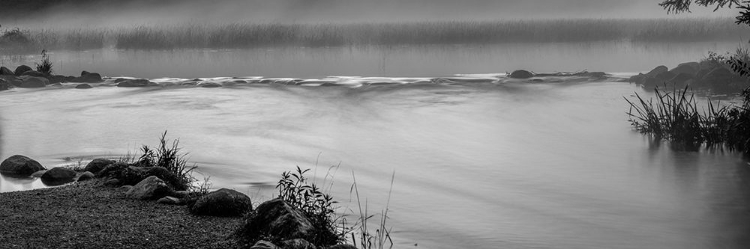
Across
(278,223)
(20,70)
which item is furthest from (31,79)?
(278,223)

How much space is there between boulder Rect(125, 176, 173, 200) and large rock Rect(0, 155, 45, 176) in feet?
11.5

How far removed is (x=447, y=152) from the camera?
17.8m

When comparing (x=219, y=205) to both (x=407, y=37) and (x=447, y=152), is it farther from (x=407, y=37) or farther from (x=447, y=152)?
(x=407, y=37)

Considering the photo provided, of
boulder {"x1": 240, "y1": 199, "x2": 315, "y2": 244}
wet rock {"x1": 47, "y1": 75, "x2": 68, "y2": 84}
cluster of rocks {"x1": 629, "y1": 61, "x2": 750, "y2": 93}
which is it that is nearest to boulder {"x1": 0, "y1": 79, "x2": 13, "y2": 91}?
wet rock {"x1": 47, "y1": 75, "x2": 68, "y2": 84}

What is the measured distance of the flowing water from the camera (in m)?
11.4

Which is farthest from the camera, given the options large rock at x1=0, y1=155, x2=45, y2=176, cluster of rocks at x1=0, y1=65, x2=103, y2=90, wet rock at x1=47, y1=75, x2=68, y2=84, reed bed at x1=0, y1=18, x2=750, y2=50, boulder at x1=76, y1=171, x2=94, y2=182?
reed bed at x1=0, y1=18, x2=750, y2=50

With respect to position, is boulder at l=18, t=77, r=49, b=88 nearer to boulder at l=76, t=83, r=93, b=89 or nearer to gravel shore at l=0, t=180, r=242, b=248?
boulder at l=76, t=83, r=93, b=89

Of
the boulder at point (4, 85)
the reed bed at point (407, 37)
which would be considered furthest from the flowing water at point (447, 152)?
the reed bed at point (407, 37)

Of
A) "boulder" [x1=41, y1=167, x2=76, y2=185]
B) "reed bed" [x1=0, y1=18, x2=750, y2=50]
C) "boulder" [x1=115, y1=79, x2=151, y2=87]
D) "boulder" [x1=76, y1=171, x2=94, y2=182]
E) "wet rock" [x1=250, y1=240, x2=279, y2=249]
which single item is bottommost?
"boulder" [x1=41, y1=167, x2=76, y2=185]

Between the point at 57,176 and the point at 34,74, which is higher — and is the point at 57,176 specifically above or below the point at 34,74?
below

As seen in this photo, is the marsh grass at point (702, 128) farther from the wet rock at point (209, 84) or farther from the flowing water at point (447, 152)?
the wet rock at point (209, 84)

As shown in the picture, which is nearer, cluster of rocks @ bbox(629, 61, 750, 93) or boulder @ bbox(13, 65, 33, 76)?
cluster of rocks @ bbox(629, 61, 750, 93)

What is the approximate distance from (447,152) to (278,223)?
948 centimetres

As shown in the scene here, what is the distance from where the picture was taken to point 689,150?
53.8ft
